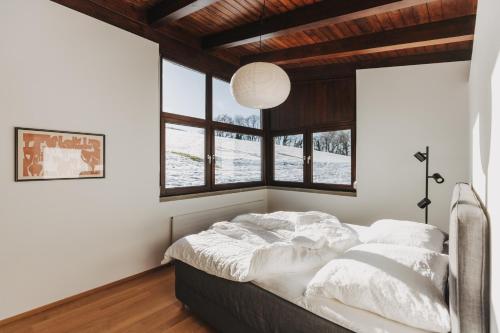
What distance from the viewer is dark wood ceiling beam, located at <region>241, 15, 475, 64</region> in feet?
9.43

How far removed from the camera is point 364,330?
1.39 metres

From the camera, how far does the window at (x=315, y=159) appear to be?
4.25 m

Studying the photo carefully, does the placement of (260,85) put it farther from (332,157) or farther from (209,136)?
(332,157)

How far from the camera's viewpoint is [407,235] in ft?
7.15

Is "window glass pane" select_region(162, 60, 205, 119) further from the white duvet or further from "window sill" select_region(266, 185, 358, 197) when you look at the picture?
"window sill" select_region(266, 185, 358, 197)

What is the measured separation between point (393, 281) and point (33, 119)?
2.90m

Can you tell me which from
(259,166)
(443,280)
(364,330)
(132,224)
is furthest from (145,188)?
(443,280)

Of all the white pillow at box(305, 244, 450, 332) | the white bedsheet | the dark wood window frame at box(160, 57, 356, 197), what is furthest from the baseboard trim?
the white pillow at box(305, 244, 450, 332)

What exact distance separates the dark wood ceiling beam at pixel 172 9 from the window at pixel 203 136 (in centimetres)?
56

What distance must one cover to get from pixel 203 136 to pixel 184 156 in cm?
45

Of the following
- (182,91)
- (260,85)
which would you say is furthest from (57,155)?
(260,85)

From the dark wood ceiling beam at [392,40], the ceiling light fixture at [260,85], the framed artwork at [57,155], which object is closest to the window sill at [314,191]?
the dark wood ceiling beam at [392,40]

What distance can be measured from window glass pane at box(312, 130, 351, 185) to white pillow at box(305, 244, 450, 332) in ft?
8.56

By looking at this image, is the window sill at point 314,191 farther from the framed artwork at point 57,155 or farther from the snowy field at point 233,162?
the framed artwork at point 57,155
